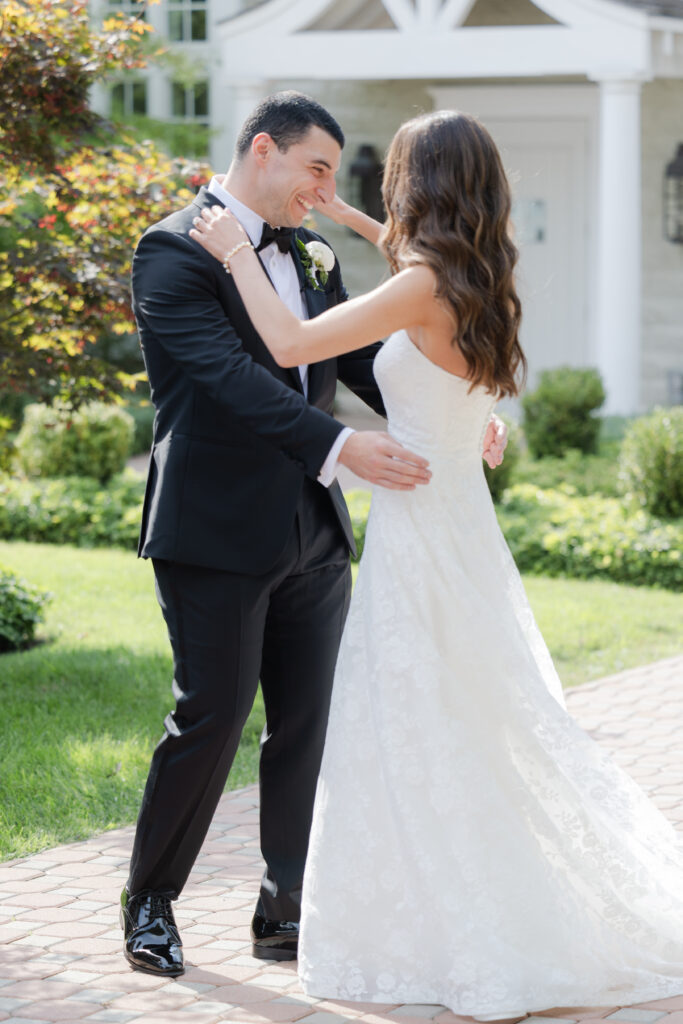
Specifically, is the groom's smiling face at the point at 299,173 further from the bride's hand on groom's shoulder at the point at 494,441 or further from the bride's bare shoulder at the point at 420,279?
the bride's hand on groom's shoulder at the point at 494,441

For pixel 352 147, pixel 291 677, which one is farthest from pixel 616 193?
pixel 291 677

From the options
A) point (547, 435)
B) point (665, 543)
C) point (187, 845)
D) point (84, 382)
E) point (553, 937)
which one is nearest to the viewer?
point (553, 937)

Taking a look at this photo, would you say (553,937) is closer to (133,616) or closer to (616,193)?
(133,616)

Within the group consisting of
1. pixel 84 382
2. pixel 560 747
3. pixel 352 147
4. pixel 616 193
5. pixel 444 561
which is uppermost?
pixel 352 147

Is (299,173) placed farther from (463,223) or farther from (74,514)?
(74,514)

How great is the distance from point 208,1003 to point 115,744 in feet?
7.78

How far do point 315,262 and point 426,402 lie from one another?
0.58 m

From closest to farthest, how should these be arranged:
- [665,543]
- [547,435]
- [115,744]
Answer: [115,744], [665,543], [547,435]

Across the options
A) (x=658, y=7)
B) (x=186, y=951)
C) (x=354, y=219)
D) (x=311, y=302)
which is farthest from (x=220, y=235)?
(x=658, y=7)

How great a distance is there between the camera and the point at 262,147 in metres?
3.58

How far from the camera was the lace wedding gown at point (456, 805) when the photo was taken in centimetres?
337

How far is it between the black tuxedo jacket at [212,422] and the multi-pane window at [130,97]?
13.8 metres

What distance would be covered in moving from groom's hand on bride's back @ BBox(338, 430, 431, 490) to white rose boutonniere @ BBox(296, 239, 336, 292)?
0.57 m

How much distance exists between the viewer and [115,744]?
18.8 ft
